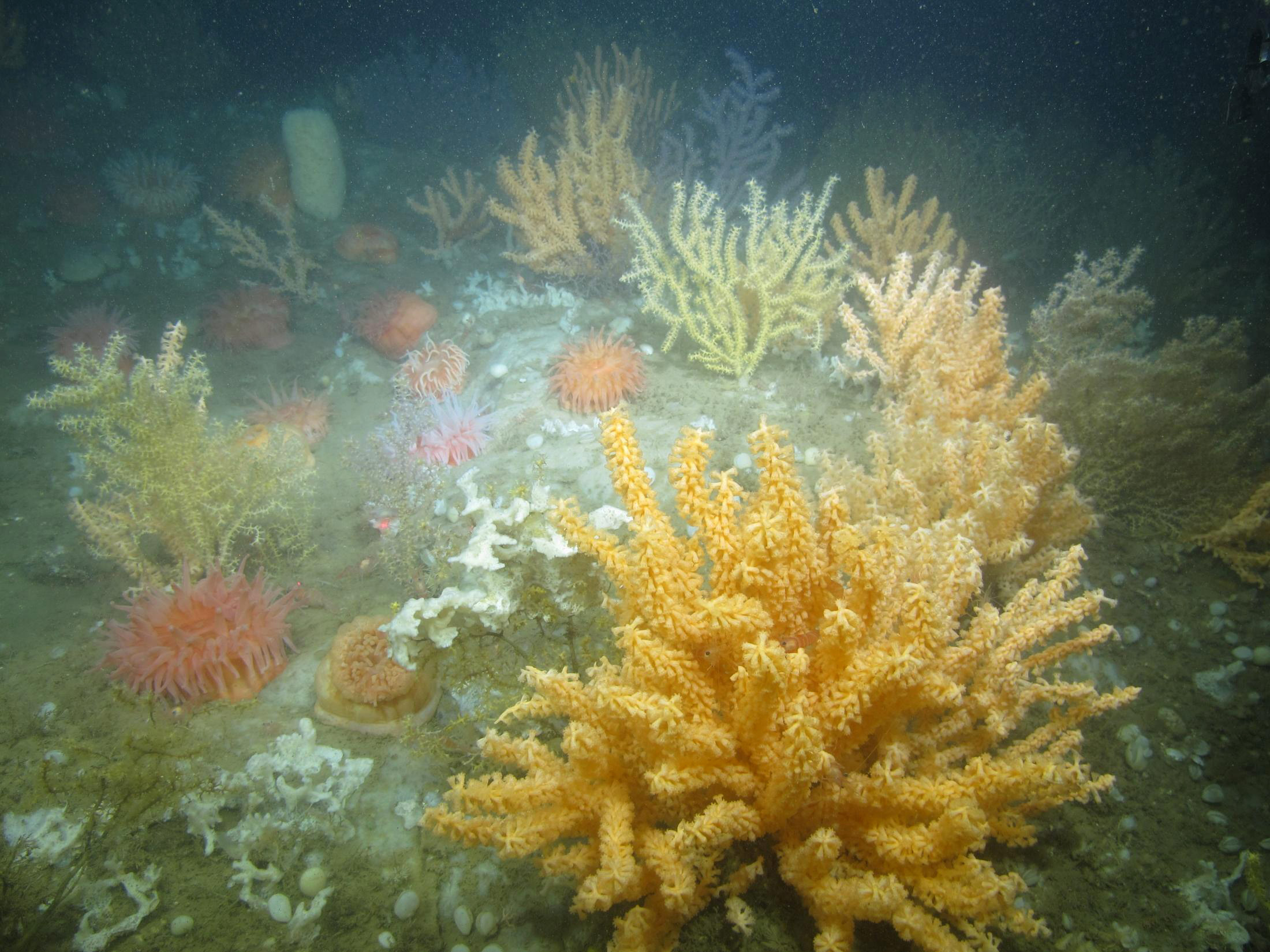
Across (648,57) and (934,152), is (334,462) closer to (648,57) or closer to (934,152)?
(934,152)

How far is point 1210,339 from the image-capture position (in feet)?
13.3

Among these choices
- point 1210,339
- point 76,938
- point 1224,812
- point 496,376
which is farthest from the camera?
point 496,376

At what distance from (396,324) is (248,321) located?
2.20 metres

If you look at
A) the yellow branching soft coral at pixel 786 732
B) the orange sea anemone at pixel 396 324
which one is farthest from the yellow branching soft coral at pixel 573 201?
the yellow branching soft coral at pixel 786 732

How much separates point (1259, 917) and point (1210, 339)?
3.61 metres

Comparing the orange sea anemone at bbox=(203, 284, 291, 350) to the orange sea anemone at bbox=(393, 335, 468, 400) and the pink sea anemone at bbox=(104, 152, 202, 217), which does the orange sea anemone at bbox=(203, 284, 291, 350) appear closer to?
the orange sea anemone at bbox=(393, 335, 468, 400)

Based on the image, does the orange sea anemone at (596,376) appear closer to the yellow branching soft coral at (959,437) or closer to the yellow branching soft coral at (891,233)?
the yellow branching soft coral at (959,437)

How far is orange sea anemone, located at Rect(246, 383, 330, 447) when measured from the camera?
6191mm

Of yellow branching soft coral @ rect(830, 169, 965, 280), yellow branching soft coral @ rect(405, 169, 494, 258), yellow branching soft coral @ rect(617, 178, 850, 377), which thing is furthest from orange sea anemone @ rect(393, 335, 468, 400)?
yellow branching soft coral @ rect(830, 169, 965, 280)

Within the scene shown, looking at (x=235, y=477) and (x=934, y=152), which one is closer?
(x=235, y=477)

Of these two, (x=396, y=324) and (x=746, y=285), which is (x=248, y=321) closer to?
(x=396, y=324)

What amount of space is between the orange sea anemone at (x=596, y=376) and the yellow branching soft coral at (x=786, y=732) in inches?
104

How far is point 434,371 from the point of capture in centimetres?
627

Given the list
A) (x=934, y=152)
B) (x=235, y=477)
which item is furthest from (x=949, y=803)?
(x=934, y=152)
